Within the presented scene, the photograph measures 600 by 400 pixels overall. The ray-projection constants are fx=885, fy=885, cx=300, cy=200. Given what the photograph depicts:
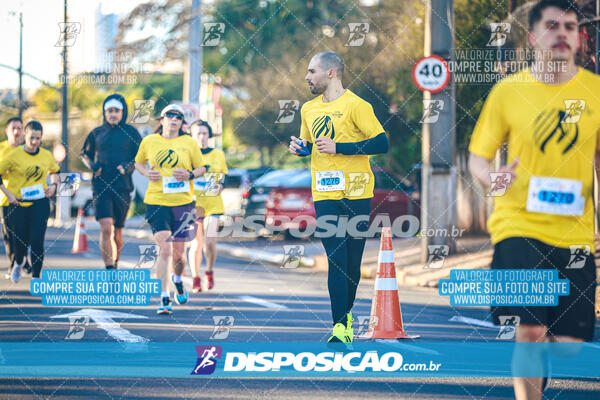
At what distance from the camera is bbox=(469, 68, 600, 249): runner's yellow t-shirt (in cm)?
417

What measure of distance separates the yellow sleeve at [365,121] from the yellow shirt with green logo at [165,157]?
2977 mm

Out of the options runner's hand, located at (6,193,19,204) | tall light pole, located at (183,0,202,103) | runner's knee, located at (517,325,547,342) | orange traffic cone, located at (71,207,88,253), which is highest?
tall light pole, located at (183,0,202,103)

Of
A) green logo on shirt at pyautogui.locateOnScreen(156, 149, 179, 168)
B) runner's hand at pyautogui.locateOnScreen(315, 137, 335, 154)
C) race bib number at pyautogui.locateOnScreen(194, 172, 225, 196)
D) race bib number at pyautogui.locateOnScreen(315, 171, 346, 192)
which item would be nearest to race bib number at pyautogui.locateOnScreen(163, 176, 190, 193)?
green logo on shirt at pyautogui.locateOnScreen(156, 149, 179, 168)

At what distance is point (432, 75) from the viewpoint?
38.9 ft

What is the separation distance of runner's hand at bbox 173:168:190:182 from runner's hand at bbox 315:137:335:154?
2.87 m

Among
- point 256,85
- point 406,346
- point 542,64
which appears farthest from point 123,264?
point 256,85

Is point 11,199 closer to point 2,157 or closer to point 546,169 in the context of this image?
point 2,157

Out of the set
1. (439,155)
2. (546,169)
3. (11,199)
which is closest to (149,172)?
(11,199)

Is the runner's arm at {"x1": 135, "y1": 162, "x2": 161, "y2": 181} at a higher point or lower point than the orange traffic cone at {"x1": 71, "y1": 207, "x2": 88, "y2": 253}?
higher

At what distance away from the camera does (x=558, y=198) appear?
4172 mm

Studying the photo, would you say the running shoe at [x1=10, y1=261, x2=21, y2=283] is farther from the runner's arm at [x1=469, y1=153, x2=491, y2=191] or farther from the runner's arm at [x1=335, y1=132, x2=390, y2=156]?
the runner's arm at [x1=469, y1=153, x2=491, y2=191]

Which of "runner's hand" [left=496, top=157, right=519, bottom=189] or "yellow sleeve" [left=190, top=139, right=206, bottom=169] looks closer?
"runner's hand" [left=496, top=157, right=519, bottom=189]

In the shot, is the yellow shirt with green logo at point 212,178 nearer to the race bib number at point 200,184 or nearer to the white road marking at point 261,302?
the race bib number at point 200,184

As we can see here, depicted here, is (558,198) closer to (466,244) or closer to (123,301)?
(123,301)
